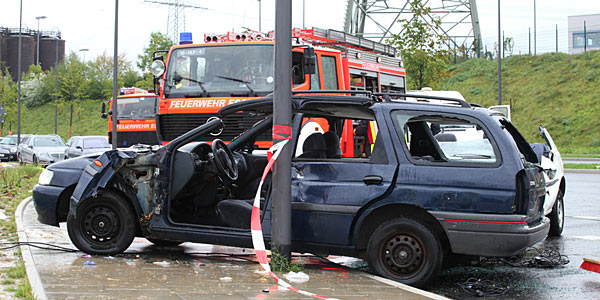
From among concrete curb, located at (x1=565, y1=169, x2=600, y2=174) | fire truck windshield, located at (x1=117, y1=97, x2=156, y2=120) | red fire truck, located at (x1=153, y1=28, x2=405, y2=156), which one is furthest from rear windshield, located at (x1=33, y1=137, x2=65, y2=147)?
concrete curb, located at (x1=565, y1=169, x2=600, y2=174)

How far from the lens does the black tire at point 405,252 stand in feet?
19.5

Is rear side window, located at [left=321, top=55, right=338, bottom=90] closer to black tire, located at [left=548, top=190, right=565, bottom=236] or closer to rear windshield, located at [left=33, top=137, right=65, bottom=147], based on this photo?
black tire, located at [left=548, top=190, right=565, bottom=236]

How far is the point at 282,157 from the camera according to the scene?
245 inches

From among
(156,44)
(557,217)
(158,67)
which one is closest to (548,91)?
(156,44)

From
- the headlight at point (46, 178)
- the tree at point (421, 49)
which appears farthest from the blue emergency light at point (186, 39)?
the tree at point (421, 49)

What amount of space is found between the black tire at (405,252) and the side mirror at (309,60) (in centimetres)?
557

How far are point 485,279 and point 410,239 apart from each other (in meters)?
1.10

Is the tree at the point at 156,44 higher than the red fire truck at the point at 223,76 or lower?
higher

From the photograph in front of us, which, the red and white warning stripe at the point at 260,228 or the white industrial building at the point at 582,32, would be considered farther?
the white industrial building at the point at 582,32

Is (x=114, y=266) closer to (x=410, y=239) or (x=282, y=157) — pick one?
(x=282, y=157)

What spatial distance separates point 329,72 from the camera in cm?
1253

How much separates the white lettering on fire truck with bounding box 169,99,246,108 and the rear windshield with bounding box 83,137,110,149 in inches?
642

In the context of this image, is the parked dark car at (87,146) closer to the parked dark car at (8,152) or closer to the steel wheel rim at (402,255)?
the parked dark car at (8,152)

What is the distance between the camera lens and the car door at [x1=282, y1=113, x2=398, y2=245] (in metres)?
6.17
